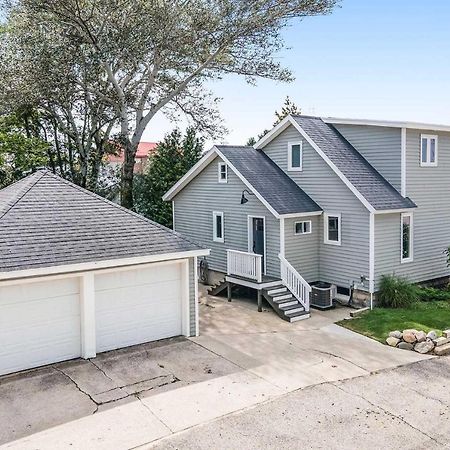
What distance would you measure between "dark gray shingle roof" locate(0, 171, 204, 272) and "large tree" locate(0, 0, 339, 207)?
1023cm

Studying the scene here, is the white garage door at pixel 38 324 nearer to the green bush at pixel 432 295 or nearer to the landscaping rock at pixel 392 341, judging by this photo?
the landscaping rock at pixel 392 341

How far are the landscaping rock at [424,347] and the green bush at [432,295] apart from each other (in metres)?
4.41

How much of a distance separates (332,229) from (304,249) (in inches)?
45.8

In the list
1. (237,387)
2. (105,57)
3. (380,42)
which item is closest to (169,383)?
(237,387)

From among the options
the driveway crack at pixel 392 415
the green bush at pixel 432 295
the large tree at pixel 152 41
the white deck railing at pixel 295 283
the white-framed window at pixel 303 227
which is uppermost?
the large tree at pixel 152 41

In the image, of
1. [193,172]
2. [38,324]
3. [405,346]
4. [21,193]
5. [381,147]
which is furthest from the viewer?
[193,172]

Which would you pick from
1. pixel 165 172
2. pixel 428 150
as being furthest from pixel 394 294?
pixel 165 172

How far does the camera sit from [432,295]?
16516mm

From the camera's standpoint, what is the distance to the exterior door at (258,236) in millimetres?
17328

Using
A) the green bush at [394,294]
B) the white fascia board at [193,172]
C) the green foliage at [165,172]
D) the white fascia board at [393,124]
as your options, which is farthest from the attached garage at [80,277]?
the green foliage at [165,172]

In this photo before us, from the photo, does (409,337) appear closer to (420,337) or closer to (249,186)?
(420,337)

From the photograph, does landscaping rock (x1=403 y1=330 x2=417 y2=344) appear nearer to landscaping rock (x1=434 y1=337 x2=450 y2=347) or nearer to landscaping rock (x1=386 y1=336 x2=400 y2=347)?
landscaping rock (x1=386 y1=336 x2=400 y2=347)

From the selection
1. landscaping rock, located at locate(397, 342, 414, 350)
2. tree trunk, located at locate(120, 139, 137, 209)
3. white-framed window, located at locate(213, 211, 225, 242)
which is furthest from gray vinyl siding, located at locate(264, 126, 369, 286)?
tree trunk, located at locate(120, 139, 137, 209)

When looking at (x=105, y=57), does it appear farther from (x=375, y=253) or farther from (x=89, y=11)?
(x=375, y=253)
